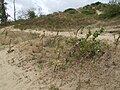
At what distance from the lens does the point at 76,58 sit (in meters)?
8.05

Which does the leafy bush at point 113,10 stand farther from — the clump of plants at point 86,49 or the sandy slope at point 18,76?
the clump of plants at point 86,49

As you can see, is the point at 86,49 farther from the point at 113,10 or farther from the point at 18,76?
the point at 113,10

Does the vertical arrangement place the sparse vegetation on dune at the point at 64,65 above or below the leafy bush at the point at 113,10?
below

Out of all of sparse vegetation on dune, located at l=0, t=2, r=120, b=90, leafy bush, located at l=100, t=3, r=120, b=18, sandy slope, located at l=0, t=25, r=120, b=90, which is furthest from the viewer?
leafy bush, located at l=100, t=3, r=120, b=18

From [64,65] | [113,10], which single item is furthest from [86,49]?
[113,10]

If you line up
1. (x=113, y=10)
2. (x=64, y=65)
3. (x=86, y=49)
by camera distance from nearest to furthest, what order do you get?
1. (x=64, y=65)
2. (x=86, y=49)
3. (x=113, y=10)

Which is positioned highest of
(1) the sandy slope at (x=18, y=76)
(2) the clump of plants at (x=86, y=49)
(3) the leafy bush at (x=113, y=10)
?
(3) the leafy bush at (x=113, y=10)

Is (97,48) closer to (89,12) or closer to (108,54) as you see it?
(108,54)

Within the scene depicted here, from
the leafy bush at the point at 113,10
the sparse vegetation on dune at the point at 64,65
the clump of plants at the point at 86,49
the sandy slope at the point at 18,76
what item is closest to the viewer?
the sparse vegetation on dune at the point at 64,65

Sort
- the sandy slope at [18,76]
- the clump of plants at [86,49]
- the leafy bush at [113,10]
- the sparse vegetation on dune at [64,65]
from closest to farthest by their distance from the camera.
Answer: the sparse vegetation on dune at [64,65] < the sandy slope at [18,76] < the clump of plants at [86,49] < the leafy bush at [113,10]

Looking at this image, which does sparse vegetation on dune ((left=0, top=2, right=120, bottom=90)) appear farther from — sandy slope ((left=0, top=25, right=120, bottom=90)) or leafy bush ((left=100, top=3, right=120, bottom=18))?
leafy bush ((left=100, top=3, right=120, bottom=18))

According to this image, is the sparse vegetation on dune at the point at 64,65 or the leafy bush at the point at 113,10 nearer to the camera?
the sparse vegetation on dune at the point at 64,65

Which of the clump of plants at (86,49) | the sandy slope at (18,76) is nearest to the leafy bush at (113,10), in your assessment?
the sandy slope at (18,76)

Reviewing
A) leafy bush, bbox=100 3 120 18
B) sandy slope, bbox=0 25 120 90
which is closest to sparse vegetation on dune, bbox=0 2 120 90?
sandy slope, bbox=0 25 120 90
